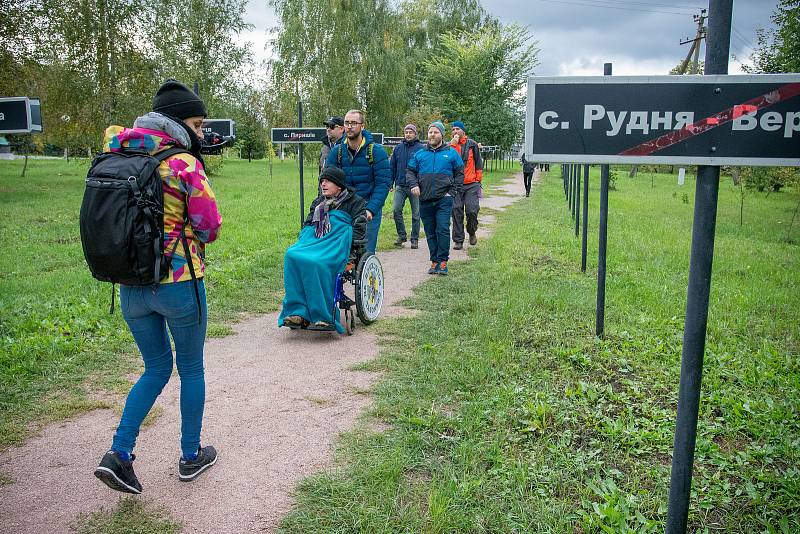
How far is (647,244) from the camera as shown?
1121 centimetres

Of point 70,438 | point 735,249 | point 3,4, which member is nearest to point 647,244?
point 735,249

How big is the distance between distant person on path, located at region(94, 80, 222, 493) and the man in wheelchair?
226 cm

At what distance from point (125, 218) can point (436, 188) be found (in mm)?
6128

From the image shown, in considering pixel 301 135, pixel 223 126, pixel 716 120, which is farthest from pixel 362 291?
pixel 716 120

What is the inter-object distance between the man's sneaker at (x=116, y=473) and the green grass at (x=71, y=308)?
1157 mm

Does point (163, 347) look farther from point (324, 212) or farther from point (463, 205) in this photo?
point (463, 205)

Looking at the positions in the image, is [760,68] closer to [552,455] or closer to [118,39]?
[118,39]

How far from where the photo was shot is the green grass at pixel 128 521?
9.53 feet

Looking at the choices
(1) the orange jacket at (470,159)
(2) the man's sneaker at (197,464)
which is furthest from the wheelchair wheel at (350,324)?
(1) the orange jacket at (470,159)

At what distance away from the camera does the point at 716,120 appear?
6.47 ft

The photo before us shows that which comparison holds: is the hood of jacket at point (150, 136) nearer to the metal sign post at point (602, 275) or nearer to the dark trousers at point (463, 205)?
the metal sign post at point (602, 275)

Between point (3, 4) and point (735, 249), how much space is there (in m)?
20.9

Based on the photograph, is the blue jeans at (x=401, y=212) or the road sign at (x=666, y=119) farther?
the blue jeans at (x=401, y=212)

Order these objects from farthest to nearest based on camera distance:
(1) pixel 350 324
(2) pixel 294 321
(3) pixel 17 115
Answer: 1. (1) pixel 350 324
2. (2) pixel 294 321
3. (3) pixel 17 115
